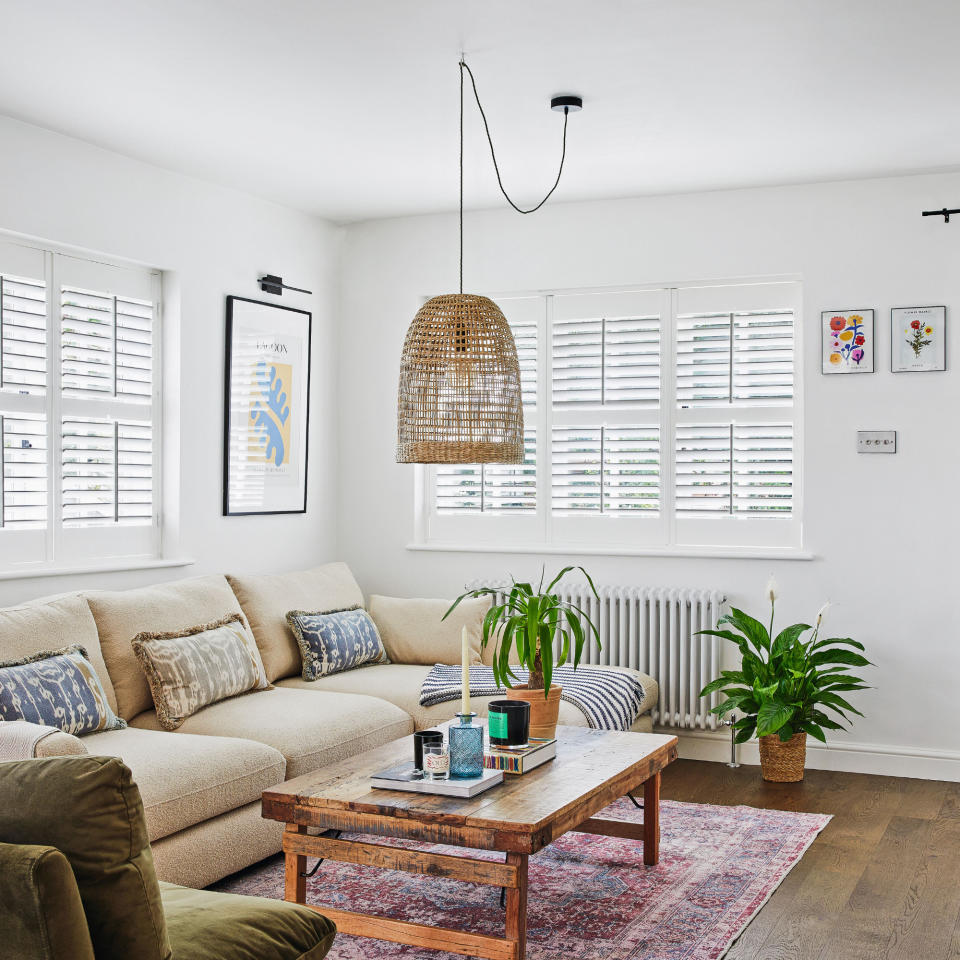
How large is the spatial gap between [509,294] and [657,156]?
47.9 inches

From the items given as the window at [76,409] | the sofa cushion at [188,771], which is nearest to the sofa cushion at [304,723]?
the sofa cushion at [188,771]

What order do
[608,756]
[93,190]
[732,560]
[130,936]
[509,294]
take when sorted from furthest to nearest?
[509,294] → [732,560] → [93,190] → [608,756] → [130,936]

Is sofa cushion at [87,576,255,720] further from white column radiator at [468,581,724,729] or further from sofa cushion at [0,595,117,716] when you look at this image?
white column radiator at [468,581,724,729]

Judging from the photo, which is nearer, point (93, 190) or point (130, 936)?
point (130, 936)

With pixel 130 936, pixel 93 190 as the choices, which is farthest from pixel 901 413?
pixel 130 936

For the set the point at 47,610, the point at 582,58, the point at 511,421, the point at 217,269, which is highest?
the point at 582,58

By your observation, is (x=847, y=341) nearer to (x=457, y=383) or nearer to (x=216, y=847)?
(x=457, y=383)

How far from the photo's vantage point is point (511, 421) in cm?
347

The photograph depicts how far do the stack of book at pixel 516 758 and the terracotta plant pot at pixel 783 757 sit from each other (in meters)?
1.79

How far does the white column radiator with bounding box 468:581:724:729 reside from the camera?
495 centimetres

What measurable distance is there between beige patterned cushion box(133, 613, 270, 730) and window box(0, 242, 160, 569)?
0.67 m

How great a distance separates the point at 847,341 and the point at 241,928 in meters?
3.80

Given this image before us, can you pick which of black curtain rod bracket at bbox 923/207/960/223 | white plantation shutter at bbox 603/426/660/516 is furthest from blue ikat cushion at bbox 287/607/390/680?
black curtain rod bracket at bbox 923/207/960/223

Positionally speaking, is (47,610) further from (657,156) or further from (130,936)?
(657,156)
